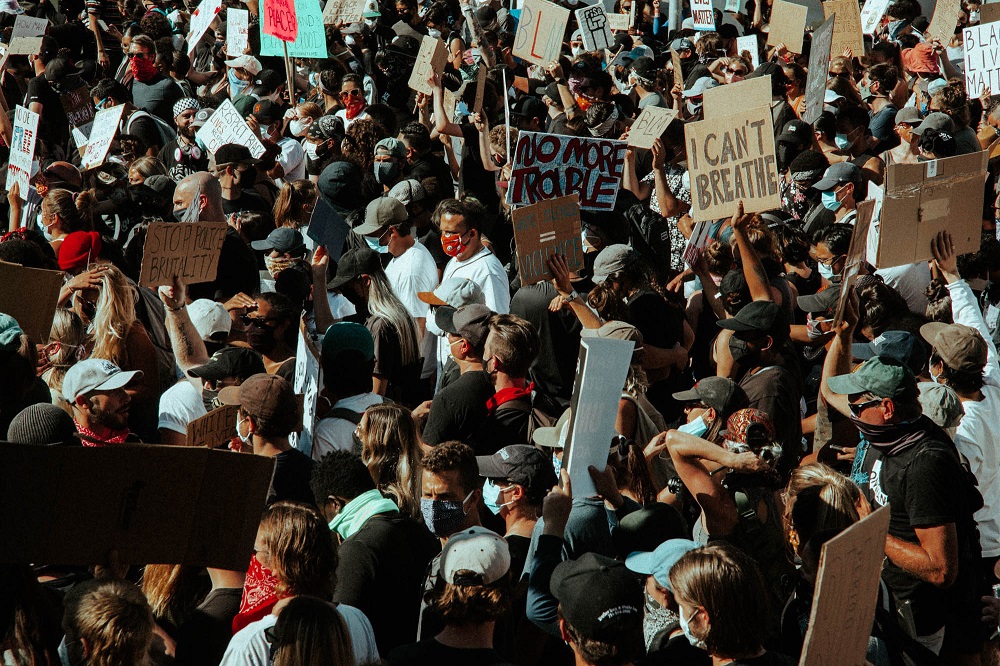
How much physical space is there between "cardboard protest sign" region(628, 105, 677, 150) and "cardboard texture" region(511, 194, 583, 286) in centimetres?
214

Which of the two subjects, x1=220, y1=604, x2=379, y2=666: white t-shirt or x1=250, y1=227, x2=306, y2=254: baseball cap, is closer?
x1=220, y1=604, x2=379, y2=666: white t-shirt

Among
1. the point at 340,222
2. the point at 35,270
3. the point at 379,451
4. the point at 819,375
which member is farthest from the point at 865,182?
the point at 35,270

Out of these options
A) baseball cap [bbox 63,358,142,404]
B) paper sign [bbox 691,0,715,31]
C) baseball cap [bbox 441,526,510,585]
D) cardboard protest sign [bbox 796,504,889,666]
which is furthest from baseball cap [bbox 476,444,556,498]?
paper sign [bbox 691,0,715,31]

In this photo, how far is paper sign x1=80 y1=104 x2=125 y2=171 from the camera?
9.09 meters

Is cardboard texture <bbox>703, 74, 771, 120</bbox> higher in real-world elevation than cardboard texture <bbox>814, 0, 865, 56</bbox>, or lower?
lower

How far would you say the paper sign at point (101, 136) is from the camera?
9086mm

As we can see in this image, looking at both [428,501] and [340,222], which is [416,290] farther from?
[428,501]

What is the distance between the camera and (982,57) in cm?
965

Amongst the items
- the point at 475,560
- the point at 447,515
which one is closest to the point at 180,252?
the point at 447,515

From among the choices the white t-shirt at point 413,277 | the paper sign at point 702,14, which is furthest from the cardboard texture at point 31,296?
the paper sign at point 702,14

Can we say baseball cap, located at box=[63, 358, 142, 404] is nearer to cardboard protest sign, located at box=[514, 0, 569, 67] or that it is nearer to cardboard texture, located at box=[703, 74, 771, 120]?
cardboard texture, located at box=[703, 74, 771, 120]

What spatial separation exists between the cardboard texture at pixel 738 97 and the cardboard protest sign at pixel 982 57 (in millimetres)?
3863

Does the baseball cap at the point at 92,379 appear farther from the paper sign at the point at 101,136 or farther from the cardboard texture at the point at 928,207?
the paper sign at the point at 101,136

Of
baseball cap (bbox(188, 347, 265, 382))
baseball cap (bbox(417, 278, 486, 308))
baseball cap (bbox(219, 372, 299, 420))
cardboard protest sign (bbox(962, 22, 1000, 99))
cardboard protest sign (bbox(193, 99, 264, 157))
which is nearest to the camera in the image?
baseball cap (bbox(219, 372, 299, 420))
